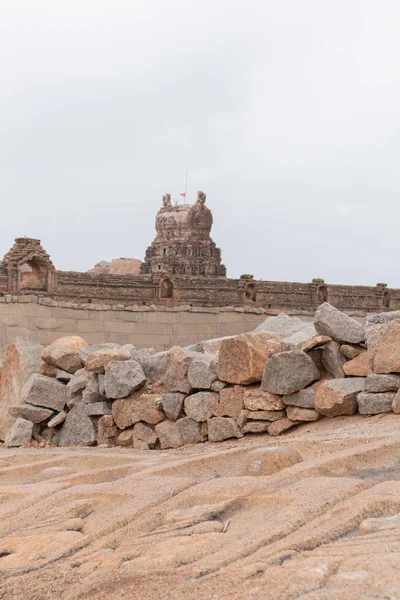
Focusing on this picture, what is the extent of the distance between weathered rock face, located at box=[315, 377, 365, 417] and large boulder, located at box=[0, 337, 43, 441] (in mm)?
3808

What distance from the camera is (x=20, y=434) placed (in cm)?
806

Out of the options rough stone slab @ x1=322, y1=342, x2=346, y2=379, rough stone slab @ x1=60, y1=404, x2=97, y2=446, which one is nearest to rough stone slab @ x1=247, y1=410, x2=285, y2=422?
rough stone slab @ x1=322, y1=342, x2=346, y2=379

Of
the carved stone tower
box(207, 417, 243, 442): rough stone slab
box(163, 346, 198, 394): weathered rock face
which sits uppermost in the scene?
the carved stone tower

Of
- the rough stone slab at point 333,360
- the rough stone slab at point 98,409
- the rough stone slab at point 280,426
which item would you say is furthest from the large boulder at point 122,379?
the rough stone slab at point 333,360

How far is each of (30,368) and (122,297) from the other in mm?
13204

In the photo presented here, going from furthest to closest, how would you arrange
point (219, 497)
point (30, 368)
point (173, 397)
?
point (30, 368), point (173, 397), point (219, 497)

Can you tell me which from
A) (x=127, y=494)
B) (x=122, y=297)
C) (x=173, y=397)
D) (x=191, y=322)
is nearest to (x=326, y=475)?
(x=127, y=494)

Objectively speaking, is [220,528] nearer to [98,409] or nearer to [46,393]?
[98,409]

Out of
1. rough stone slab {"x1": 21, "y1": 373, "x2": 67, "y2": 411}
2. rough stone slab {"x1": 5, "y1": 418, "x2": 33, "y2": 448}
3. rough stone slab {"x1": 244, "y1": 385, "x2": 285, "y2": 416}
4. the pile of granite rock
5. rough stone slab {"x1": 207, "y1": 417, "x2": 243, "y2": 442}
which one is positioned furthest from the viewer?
rough stone slab {"x1": 21, "y1": 373, "x2": 67, "y2": 411}

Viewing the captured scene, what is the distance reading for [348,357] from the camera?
21.8 ft

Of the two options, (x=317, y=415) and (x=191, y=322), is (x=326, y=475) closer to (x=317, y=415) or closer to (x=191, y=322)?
(x=317, y=415)

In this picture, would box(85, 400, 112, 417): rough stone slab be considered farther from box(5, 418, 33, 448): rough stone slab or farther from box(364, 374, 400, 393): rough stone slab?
box(364, 374, 400, 393): rough stone slab

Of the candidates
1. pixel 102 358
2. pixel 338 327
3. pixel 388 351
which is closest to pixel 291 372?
pixel 338 327

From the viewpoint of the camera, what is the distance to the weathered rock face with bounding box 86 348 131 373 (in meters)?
7.80
